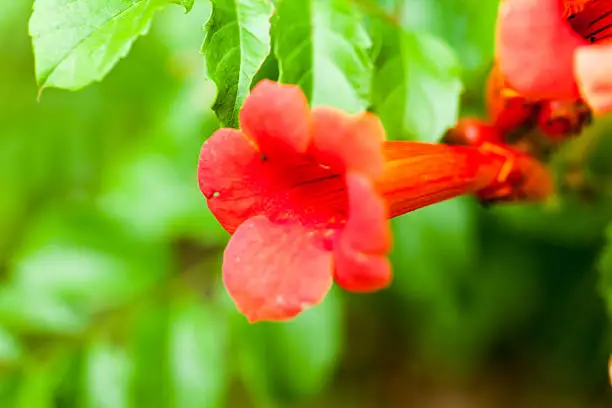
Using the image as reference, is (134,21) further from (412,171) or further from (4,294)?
(4,294)

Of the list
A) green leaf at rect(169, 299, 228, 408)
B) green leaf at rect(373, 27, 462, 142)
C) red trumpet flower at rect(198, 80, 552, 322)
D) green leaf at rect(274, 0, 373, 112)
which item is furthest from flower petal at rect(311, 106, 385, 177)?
green leaf at rect(169, 299, 228, 408)

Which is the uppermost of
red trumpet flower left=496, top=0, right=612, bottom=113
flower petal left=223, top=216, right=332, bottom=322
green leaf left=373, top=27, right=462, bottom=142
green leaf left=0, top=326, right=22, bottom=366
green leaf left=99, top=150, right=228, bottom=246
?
red trumpet flower left=496, top=0, right=612, bottom=113

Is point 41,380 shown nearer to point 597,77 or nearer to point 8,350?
point 8,350

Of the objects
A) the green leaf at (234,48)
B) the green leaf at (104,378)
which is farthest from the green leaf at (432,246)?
the green leaf at (234,48)

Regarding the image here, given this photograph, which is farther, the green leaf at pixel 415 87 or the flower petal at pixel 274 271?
the green leaf at pixel 415 87

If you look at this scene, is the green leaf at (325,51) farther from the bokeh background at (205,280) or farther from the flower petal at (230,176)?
the bokeh background at (205,280)

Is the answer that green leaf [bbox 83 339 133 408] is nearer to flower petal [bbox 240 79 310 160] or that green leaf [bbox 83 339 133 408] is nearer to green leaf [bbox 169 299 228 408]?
green leaf [bbox 169 299 228 408]
